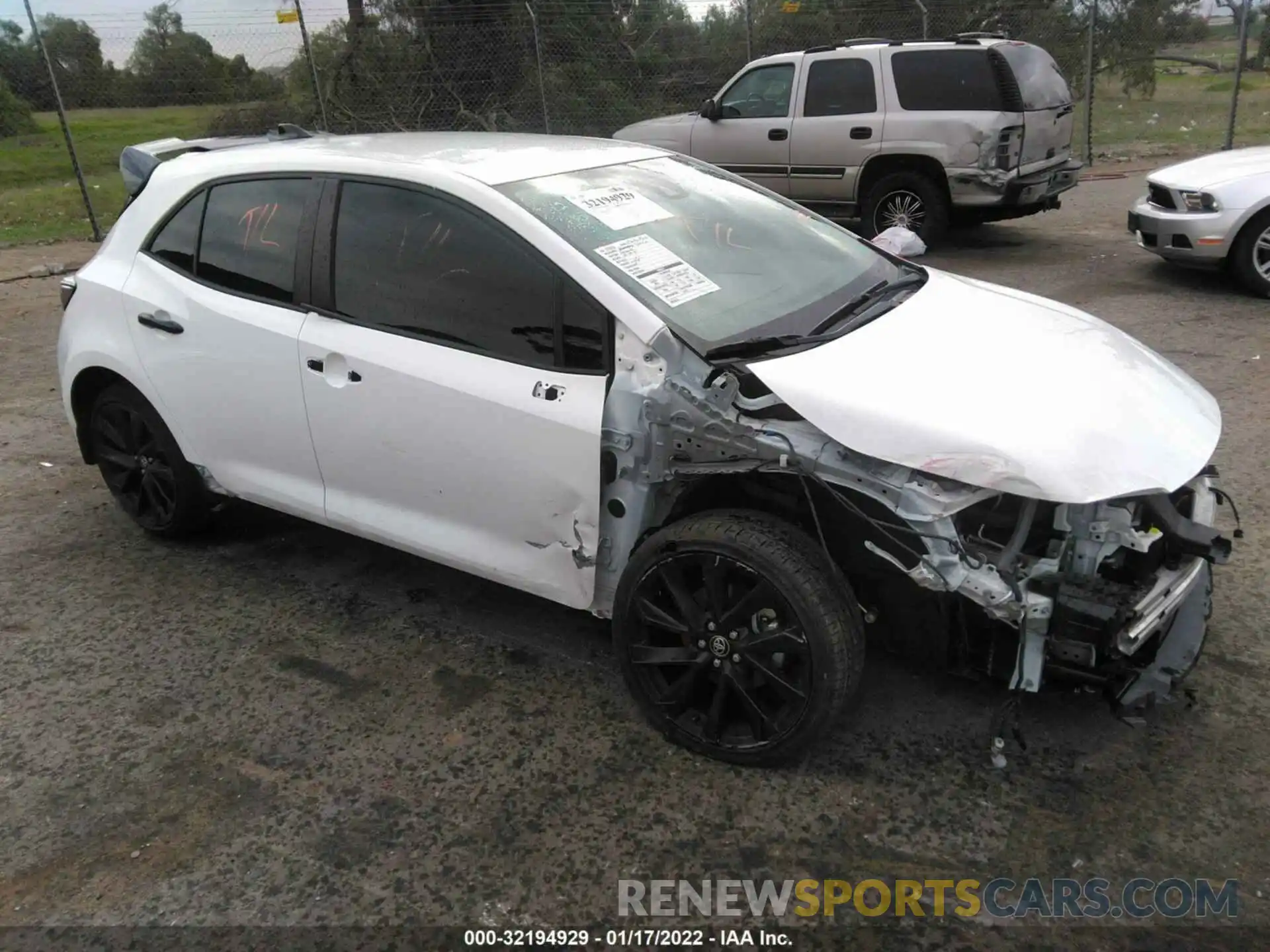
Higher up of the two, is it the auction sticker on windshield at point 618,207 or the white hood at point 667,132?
the auction sticker on windshield at point 618,207

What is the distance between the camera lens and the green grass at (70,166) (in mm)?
12891

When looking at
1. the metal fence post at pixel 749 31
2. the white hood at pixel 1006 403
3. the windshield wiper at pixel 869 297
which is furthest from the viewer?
the metal fence post at pixel 749 31

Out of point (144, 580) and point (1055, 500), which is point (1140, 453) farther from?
point (144, 580)

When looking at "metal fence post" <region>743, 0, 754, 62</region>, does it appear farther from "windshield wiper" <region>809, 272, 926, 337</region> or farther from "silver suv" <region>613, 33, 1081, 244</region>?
"windshield wiper" <region>809, 272, 926, 337</region>

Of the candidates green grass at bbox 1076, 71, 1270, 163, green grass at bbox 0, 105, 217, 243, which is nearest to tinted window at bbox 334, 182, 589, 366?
green grass at bbox 0, 105, 217, 243

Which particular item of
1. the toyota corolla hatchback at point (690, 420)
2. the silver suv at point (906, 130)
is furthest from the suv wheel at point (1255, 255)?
the toyota corolla hatchback at point (690, 420)

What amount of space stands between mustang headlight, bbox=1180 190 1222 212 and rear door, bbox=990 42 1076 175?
1952 mm

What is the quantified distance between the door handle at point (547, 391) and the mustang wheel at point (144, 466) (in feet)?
6.34

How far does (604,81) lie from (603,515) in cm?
1339

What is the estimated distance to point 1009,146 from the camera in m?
9.16

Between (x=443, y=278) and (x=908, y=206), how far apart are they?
7.54 metres

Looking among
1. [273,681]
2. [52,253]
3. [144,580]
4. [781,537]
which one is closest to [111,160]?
[52,253]

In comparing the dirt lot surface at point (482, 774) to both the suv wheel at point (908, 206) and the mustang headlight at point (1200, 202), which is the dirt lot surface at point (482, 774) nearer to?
the mustang headlight at point (1200, 202)

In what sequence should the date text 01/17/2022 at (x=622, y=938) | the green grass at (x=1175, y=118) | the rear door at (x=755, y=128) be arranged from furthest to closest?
the green grass at (x=1175, y=118) → the rear door at (x=755, y=128) → the date text 01/17/2022 at (x=622, y=938)
